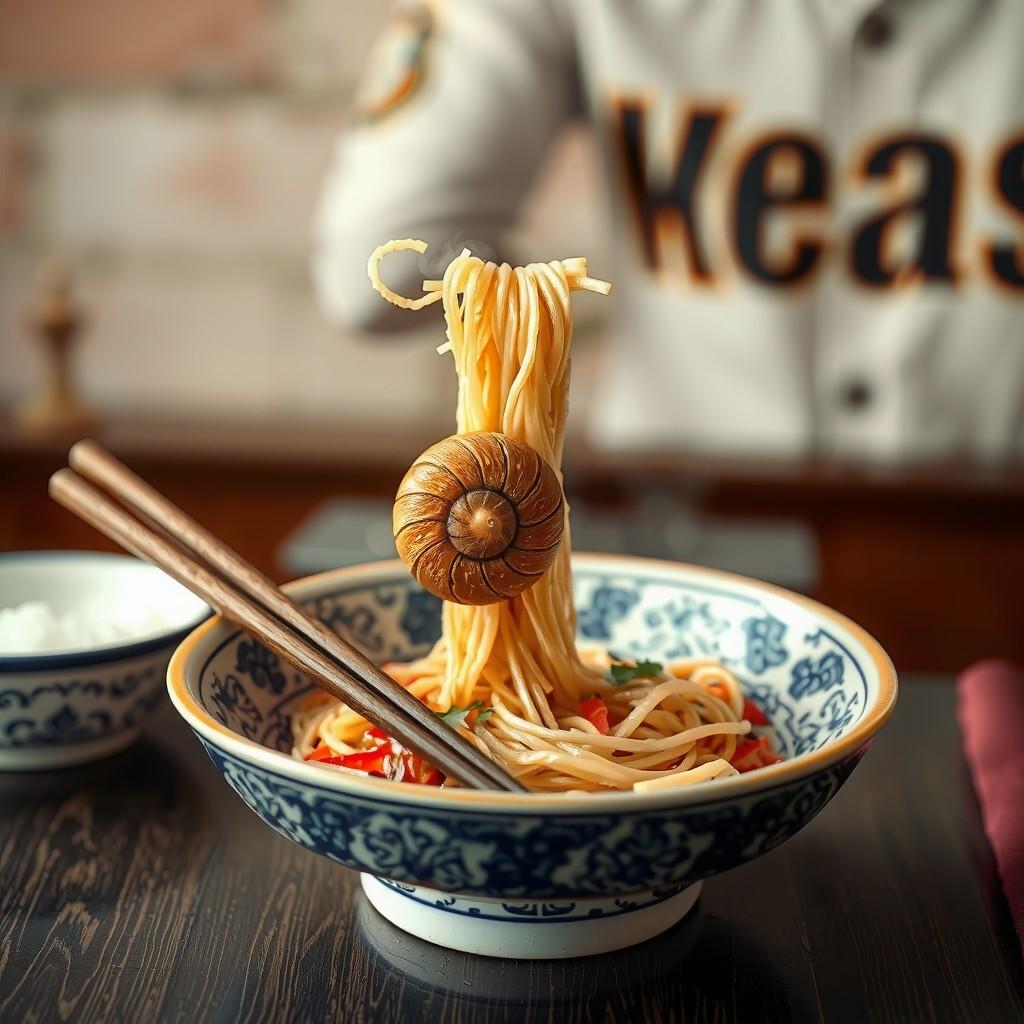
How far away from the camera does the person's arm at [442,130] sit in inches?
77.2

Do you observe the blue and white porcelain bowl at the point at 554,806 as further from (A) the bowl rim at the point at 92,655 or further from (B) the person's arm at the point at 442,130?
(B) the person's arm at the point at 442,130

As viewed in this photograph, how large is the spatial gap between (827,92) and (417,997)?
1.74 metres

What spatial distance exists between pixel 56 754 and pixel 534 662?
331 millimetres

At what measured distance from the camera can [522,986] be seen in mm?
627

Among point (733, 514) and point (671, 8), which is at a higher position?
point (671, 8)

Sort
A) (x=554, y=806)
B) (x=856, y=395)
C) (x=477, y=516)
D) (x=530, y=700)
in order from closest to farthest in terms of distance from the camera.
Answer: (x=554, y=806) → (x=477, y=516) → (x=530, y=700) → (x=856, y=395)

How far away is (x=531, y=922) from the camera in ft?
2.09

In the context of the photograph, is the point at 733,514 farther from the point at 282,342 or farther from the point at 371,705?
the point at 371,705

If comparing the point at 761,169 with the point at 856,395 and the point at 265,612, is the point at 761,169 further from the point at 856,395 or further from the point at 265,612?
the point at 265,612

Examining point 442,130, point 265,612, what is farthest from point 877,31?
point 265,612

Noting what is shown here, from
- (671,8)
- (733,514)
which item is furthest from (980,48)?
(733,514)

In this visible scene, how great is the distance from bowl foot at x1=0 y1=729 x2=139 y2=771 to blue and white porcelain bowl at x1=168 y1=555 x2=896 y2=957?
0.14 m

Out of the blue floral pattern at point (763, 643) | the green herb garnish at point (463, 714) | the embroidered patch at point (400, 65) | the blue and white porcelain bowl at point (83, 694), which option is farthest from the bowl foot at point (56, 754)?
the embroidered patch at point (400, 65)

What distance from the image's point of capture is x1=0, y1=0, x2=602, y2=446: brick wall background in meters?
2.71
